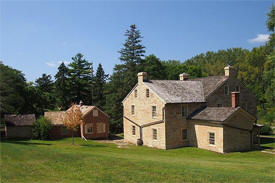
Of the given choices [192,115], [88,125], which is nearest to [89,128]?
[88,125]

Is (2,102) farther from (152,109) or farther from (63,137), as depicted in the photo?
(152,109)

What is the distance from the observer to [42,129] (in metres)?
A: 35.5

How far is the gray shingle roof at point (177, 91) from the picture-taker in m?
29.7

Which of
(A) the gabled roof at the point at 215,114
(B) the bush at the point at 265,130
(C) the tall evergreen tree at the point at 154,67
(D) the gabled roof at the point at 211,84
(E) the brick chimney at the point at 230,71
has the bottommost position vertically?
(B) the bush at the point at 265,130

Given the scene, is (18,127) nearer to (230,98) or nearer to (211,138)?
(211,138)

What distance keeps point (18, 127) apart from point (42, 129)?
4109 millimetres

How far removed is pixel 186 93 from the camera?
3159cm

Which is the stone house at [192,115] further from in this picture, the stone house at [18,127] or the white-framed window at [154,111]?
the stone house at [18,127]

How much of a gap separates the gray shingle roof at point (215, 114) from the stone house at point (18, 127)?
24774 mm

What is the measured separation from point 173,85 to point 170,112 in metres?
5.15

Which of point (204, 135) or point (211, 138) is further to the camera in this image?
point (204, 135)

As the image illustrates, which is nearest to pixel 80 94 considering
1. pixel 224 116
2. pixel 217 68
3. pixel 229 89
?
pixel 229 89

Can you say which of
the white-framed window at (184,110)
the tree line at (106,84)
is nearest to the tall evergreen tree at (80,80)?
the tree line at (106,84)

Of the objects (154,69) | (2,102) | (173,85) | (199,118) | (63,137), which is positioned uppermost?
(154,69)
